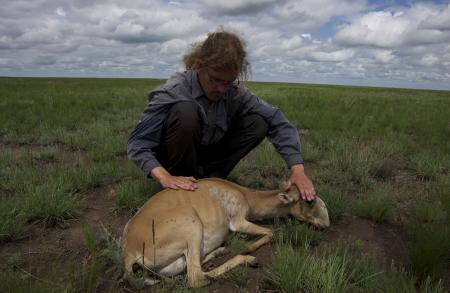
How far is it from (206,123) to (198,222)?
1.48 meters

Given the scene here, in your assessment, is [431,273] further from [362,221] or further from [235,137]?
[235,137]

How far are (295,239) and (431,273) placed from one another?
128 centimetres

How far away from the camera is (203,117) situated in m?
4.76

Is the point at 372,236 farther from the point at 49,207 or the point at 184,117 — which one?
the point at 49,207

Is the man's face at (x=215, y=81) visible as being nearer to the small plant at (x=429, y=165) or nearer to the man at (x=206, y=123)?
the man at (x=206, y=123)

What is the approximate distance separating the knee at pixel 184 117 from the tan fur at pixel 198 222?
0.66m

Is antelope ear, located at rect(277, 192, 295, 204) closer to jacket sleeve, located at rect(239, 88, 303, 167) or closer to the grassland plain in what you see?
the grassland plain

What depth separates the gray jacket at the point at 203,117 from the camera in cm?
456

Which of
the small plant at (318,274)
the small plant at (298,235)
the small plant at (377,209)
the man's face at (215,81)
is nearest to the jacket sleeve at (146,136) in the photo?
the man's face at (215,81)

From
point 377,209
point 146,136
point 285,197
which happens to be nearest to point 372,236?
point 377,209

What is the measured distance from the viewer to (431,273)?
3.14 meters

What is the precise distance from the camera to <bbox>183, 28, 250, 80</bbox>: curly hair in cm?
417

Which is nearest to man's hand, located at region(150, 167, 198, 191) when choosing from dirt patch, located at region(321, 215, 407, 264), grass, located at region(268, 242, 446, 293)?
grass, located at region(268, 242, 446, 293)

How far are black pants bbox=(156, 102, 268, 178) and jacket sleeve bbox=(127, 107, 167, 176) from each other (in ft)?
0.34
